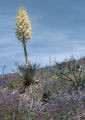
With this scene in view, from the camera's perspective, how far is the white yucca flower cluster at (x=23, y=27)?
94.2 ft

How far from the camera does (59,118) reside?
5438mm

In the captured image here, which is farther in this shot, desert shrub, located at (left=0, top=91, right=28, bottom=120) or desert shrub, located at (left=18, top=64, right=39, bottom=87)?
desert shrub, located at (left=18, top=64, right=39, bottom=87)

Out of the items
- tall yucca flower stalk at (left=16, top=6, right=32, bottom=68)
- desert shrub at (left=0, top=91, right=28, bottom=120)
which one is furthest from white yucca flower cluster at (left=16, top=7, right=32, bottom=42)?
desert shrub at (left=0, top=91, right=28, bottom=120)

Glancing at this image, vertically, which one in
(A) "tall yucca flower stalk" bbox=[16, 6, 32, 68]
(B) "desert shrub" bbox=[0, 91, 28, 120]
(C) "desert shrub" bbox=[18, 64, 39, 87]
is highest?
(A) "tall yucca flower stalk" bbox=[16, 6, 32, 68]

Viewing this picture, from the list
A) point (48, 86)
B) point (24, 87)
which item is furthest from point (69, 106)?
point (24, 87)

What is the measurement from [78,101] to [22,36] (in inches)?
947

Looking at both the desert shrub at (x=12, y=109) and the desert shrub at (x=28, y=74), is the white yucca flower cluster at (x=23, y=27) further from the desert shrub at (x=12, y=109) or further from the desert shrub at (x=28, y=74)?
the desert shrub at (x=12, y=109)

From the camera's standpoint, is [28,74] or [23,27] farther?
[23,27]

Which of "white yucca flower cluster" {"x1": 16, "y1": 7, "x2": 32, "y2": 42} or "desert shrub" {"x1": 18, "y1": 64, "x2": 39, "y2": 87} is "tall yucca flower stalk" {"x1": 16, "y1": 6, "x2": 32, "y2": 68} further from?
"desert shrub" {"x1": 18, "y1": 64, "x2": 39, "y2": 87}

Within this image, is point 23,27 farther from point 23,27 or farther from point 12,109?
point 12,109

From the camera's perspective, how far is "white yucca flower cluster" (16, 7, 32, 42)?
94.2ft

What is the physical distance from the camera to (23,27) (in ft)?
94.5

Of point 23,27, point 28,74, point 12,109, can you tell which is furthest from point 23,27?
point 12,109

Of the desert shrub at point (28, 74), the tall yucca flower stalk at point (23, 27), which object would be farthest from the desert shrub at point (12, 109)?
the tall yucca flower stalk at point (23, 27)
